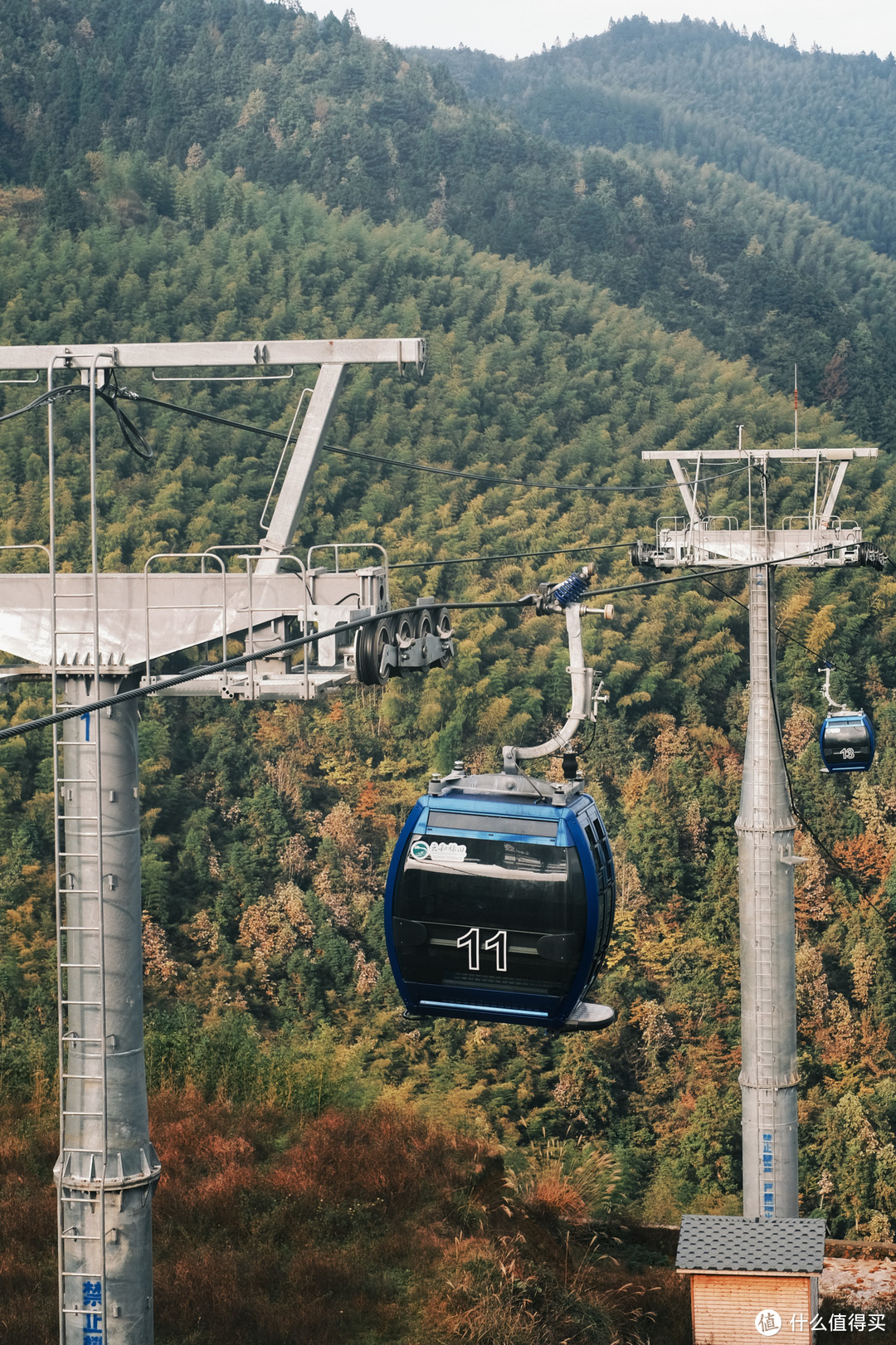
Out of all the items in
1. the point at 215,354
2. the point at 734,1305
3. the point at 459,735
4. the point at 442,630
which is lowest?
the point at 734,1305

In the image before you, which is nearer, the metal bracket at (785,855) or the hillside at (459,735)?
the metal bracket at (785,855)

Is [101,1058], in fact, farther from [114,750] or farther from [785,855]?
[785,855]

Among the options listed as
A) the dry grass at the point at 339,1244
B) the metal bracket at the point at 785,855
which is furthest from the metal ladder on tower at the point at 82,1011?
the metal bracket at the point at 785,855

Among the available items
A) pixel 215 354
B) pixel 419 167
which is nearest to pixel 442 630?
pixel 215 354

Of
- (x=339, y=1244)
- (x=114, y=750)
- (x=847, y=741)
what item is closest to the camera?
(x=114, y=750)

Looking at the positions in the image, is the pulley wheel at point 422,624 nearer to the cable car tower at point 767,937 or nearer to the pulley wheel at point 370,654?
the pulley wheel at point 370,654

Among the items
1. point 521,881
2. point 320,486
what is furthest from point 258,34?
point 521,881
